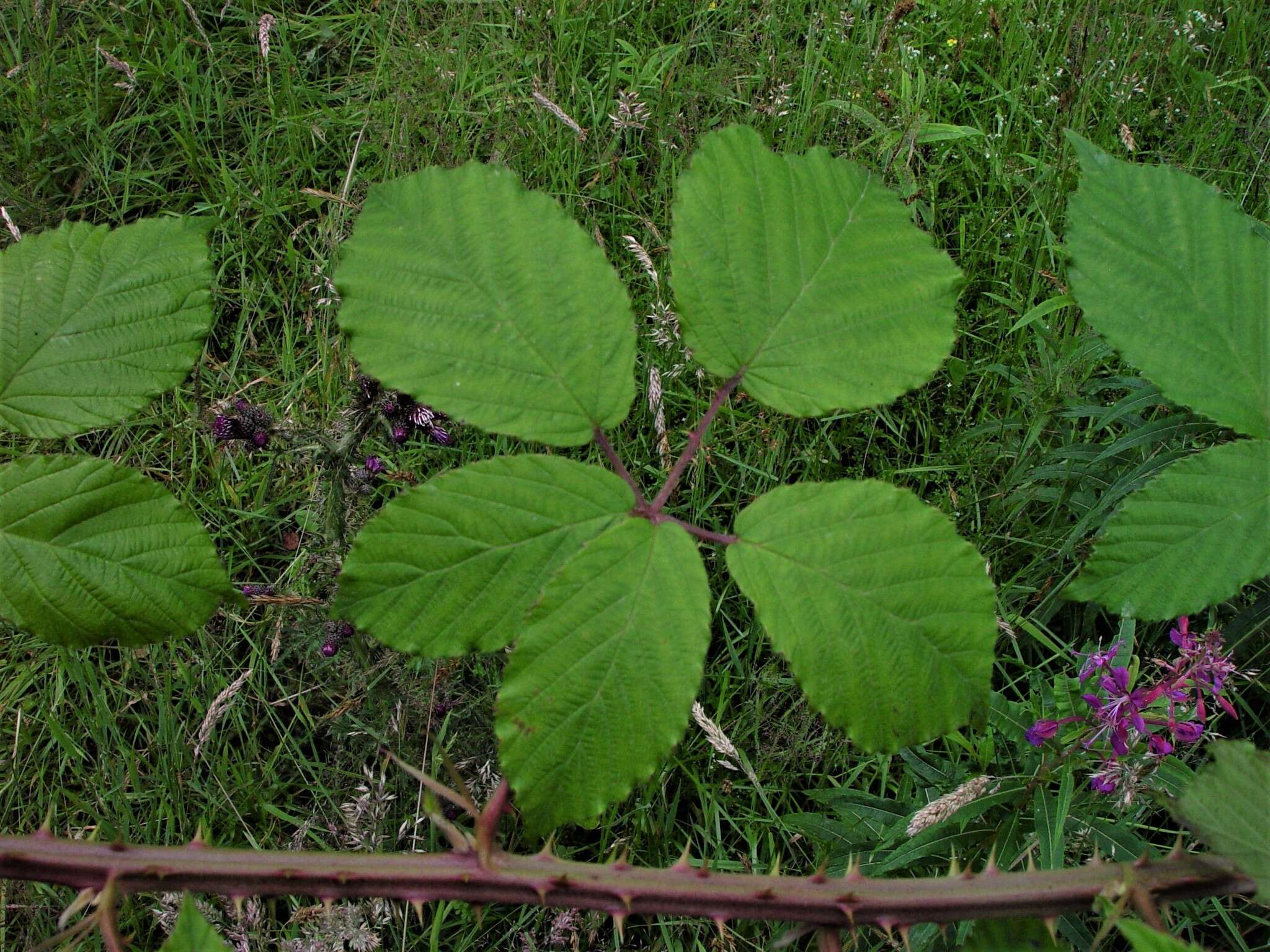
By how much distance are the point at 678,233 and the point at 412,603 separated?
506 mm

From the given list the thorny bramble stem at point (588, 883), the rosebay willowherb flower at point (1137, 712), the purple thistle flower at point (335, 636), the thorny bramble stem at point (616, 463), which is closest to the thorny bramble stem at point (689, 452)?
the thorny bramble stem at point (616, 463)

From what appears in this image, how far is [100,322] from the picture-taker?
1.23m

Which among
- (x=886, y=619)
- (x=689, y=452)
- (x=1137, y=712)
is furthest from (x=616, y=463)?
(x=1137, y=712)

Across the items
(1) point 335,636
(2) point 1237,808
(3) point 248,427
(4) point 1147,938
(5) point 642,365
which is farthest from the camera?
(5) point 642,365

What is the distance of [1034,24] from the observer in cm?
334

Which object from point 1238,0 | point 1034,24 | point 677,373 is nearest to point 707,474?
point 677,373

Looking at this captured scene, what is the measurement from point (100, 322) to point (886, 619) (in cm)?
98

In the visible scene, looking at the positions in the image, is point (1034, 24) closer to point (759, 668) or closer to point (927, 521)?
point (759, 668)

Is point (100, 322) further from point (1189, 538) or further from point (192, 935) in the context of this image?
point (1189, 538)

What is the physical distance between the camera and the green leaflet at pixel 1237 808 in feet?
3.18

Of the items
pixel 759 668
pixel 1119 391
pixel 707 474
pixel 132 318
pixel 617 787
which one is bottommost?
pixel 759 668

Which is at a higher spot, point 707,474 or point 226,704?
point 707,474

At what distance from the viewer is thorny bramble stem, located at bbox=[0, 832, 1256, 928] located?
39.5 inches

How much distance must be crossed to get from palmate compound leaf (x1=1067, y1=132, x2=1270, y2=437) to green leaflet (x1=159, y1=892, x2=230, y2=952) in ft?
3.80
